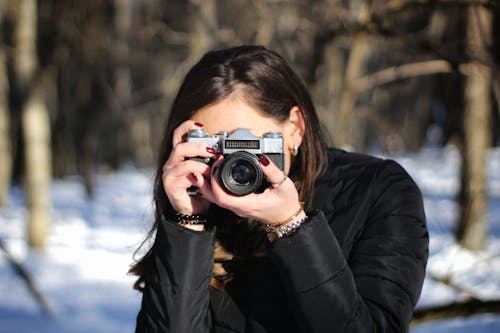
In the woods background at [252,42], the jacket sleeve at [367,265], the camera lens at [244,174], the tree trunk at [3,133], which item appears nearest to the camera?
the jacket sleeve at [367,265]

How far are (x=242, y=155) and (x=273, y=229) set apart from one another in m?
0.18

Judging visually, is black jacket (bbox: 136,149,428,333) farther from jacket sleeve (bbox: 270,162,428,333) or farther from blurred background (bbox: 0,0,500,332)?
blurred background (bbox: 0,0,500,332)

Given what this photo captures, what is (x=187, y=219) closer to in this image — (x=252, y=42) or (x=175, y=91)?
(x=252, y=42)

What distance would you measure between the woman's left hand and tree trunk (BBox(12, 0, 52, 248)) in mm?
5602

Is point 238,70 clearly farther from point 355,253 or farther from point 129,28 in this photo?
point 129,28

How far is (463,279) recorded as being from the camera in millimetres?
4941

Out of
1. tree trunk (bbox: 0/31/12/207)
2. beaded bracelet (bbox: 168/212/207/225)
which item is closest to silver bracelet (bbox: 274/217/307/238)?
beaded bracelet (bbox: 168/212/207/225)

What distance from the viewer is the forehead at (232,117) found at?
135cm

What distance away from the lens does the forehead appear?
135 centimetres

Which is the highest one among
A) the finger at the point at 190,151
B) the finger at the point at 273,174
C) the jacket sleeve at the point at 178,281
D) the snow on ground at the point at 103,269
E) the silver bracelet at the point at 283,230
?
the finger at the point at 190,151

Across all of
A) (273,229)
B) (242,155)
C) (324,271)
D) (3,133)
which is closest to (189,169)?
(242,155)

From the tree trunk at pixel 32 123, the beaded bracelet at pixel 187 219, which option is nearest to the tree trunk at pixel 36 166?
the tree trunk at pixel 32 123

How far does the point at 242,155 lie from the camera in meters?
1.27

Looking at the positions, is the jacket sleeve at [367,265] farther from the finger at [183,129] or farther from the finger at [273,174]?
the finger at [183,129]
